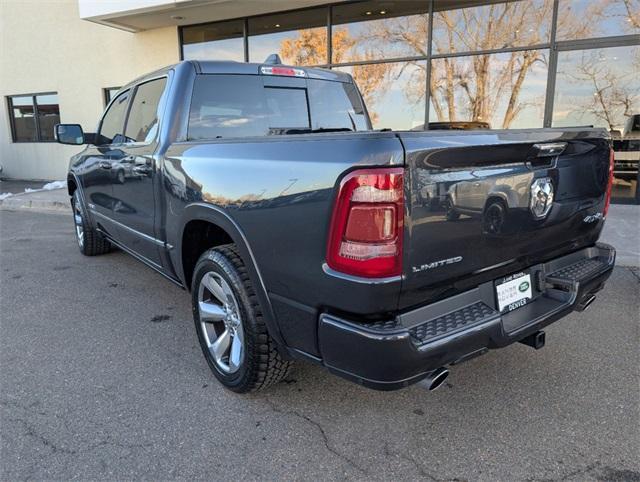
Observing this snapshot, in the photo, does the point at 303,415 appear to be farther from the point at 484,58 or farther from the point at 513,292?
the point at 484,58

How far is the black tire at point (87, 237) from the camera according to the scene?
18.3ft

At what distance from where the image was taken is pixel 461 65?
8.90 m

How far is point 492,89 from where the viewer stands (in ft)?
28.8

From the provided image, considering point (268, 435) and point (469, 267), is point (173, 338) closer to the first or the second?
point (268, 435)

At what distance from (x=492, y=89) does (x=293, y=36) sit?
174 inches

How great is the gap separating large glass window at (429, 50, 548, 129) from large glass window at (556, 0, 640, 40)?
1.78 feet

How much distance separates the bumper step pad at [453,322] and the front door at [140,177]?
2105mm

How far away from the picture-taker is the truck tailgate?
1867 millimetres

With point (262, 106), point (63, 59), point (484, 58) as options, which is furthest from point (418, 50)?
point (63, 59)

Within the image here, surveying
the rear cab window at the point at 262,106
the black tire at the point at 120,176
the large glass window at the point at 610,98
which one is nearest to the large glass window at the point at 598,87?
the large glass window at the point at 610,98

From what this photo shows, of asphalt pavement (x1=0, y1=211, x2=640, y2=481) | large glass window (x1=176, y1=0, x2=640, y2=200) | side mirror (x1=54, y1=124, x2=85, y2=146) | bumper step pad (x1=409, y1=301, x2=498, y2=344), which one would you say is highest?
large glass window (x1=176, y1=0, x2=640, y2=200)

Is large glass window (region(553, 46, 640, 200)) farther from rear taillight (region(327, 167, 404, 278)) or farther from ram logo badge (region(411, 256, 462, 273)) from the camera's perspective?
rear taillight (region(327, 167, 404, 278))

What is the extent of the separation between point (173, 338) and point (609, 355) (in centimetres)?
306

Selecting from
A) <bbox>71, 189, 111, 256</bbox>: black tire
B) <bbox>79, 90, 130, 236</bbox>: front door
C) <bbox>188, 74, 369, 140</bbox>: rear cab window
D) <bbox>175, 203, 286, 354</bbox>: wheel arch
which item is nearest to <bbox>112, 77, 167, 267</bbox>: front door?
<bbox>79, 90, 130, 236</bbox>: front door
